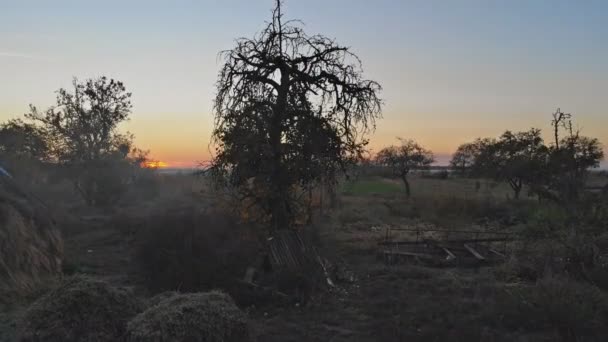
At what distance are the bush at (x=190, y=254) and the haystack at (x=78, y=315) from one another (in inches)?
125

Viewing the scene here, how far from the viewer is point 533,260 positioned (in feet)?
35.0

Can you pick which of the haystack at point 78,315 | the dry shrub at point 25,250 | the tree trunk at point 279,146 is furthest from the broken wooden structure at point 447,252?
the haystack at point 78,315

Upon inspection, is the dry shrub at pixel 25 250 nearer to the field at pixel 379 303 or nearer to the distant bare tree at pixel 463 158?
the field at pixel 379 303

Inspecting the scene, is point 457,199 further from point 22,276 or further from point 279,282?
point 22,276

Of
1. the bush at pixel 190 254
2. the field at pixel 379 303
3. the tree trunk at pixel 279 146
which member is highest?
the tree trunk at pixel 279 146

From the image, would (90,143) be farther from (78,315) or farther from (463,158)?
(463,158)

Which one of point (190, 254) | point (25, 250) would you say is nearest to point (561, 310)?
point (190, 254)

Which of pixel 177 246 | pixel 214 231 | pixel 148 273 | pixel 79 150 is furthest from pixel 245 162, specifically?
pixel 79 150

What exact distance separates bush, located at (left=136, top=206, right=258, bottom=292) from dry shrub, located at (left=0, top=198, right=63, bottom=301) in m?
1.97

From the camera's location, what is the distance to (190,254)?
929 cm

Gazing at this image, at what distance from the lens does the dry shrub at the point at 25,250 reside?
8.18m

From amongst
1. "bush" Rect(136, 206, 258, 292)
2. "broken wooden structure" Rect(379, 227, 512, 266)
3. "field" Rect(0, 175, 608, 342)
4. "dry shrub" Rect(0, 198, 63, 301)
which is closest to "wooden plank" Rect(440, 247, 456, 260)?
"broken wooden structure" Rect(379, 227, 512, 266)

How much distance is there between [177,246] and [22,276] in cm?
285

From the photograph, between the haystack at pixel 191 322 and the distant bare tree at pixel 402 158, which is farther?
the distant bare tree at pixel 402 158
